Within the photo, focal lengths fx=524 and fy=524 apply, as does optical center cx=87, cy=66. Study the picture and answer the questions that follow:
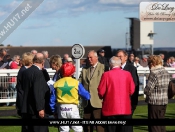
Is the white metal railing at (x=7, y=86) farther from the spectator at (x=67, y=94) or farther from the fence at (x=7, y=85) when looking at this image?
the spectator at (x=67, y=94)

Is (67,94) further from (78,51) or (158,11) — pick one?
(158,11)

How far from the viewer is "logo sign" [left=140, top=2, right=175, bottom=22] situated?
46.6 ft

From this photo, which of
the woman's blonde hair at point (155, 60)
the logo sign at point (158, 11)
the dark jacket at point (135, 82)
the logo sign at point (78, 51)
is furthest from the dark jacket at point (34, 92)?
the logo sign at point (158, 11)

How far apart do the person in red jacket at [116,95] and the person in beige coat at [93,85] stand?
4.69 ft

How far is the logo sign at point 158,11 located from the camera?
1420 cm

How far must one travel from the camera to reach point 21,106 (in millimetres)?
9828

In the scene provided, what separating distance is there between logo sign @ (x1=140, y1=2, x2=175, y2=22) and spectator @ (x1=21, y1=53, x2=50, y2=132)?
17.7ft

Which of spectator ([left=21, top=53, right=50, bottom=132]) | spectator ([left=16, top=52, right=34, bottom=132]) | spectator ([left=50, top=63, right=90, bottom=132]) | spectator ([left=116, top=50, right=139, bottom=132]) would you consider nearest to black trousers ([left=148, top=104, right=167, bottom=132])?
→ spectator ([left=116, top=50, right=139, bottom=132])

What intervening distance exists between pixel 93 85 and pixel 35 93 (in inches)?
70.4

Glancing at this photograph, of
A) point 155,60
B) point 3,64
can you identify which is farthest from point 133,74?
point 3,64

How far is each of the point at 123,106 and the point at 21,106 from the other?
1.94m

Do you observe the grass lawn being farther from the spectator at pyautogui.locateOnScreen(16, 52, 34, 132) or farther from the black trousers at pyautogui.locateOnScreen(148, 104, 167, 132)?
the spectator at pyautogui.locateOnScreen(16, 52, 34, 132)

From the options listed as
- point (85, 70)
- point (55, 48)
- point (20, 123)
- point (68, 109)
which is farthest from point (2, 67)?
point (55, 48)

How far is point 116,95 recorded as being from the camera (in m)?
9.33
